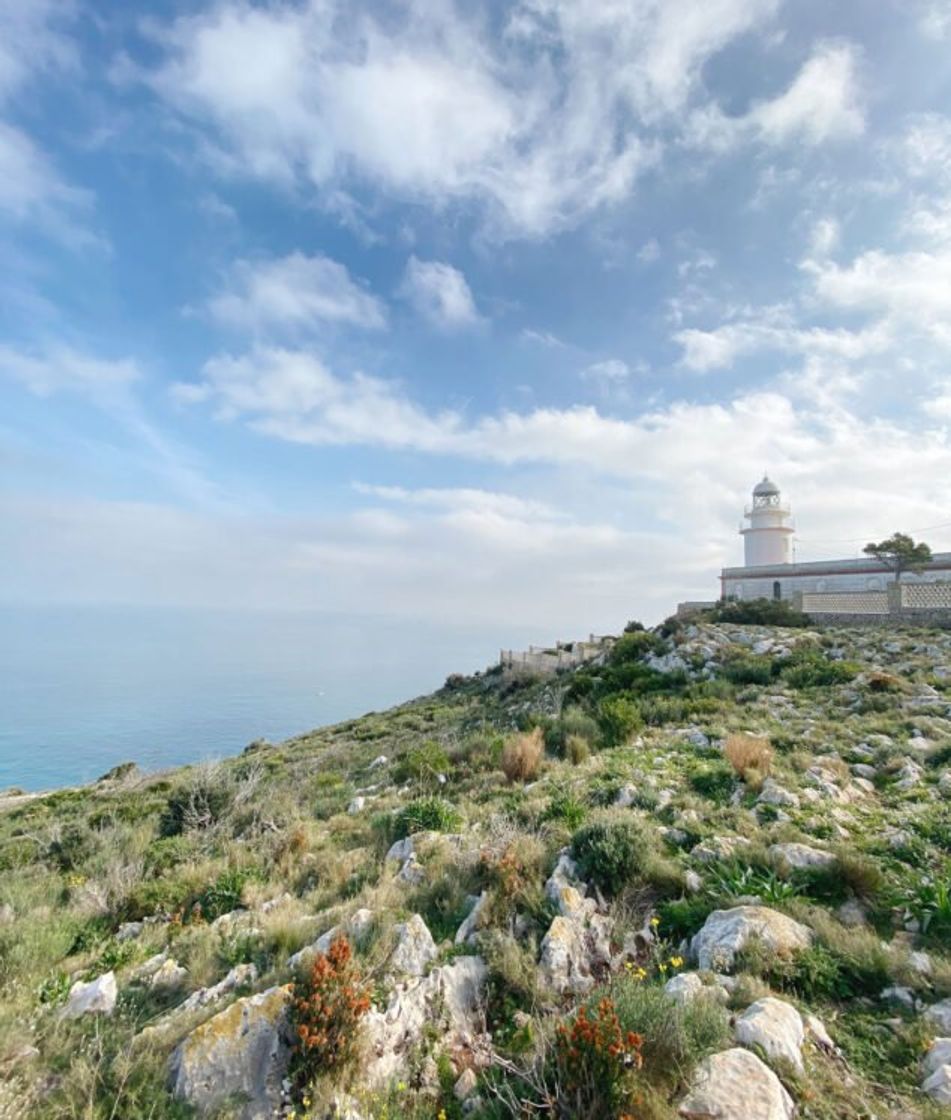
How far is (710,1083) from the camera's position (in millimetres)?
2713

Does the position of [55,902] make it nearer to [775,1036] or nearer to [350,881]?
[350,881]

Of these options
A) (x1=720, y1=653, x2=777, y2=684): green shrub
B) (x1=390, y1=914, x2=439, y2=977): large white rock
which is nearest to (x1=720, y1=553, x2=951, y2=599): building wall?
(x1=720, y1=653, x2=777, y2=684): green shrub

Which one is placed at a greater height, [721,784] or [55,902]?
[721,784]

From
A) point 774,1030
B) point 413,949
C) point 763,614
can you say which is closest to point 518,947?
point 413,949

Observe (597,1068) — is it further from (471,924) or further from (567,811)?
(567,811)

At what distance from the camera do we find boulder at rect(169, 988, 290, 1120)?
2.90 metres

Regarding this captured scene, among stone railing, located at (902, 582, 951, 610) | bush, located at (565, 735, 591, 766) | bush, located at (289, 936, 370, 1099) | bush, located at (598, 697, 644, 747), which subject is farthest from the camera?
stone railing, located at (902, 582, 951, 610)

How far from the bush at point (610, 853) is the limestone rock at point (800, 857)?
1210 mm

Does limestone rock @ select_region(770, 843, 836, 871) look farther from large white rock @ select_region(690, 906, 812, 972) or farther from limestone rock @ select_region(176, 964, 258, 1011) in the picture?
limestone rock @ select_region(176, 964, 258, 1011)

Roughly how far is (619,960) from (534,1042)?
3.80 feet

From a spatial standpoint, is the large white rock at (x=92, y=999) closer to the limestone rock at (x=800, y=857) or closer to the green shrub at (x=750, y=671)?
the limestone rock at (x=800, y=857)

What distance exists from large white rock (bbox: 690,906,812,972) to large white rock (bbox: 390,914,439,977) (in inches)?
78.9

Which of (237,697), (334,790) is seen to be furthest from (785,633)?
(237,697)

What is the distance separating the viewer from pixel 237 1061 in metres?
3.04
